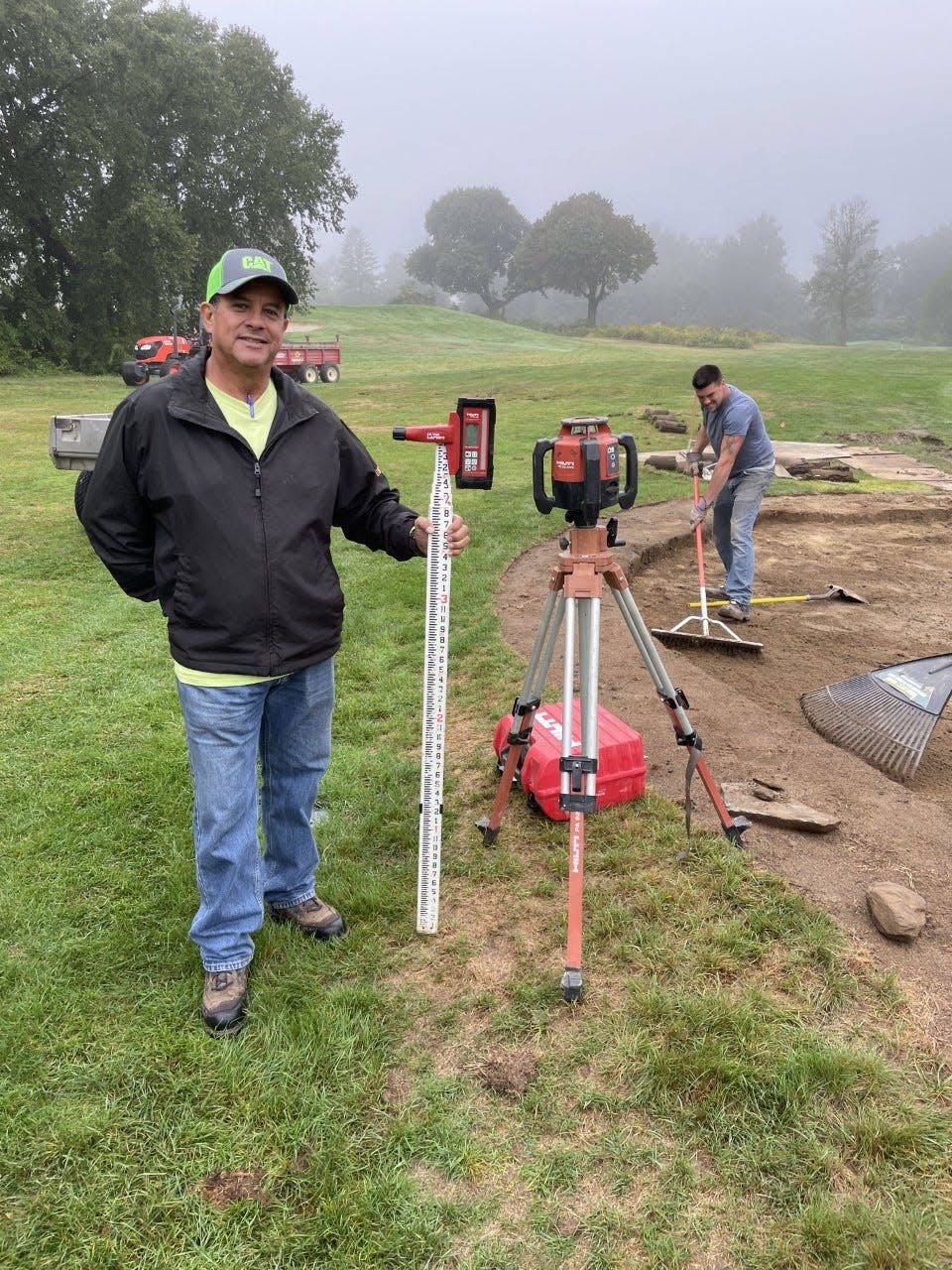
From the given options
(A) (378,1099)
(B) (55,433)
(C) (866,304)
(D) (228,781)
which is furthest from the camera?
(C) (866,304)

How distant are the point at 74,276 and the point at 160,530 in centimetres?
3860

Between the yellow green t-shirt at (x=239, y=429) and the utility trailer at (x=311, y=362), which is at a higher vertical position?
the utility trailer at (x=311, y=362)

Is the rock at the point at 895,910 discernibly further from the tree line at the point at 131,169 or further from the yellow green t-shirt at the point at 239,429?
the tree line at the point at 131,169

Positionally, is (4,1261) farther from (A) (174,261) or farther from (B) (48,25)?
(B) (48,25)

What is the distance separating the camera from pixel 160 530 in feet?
8.21

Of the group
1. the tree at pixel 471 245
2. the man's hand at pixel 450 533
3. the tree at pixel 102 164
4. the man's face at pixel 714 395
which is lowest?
the man's hand at pixel 450 533

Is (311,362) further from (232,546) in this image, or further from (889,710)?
(232,546)

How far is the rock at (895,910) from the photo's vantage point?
296 cm

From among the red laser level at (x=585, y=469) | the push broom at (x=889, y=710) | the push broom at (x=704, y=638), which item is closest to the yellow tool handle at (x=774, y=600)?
the push broom at (x=704, y=638)

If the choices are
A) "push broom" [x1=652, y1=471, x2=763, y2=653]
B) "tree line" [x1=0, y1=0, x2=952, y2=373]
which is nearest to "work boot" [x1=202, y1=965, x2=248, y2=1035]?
"push broom" [x1=652, y1=471, x2=763, y2=653]

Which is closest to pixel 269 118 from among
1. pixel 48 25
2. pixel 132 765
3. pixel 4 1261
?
pixel 48 25

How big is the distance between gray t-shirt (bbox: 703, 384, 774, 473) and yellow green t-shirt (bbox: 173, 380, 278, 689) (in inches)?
195

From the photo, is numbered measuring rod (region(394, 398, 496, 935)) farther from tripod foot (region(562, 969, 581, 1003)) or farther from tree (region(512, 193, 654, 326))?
tree (region(512, 193, 654, 326))

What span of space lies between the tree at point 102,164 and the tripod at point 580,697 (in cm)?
3376
